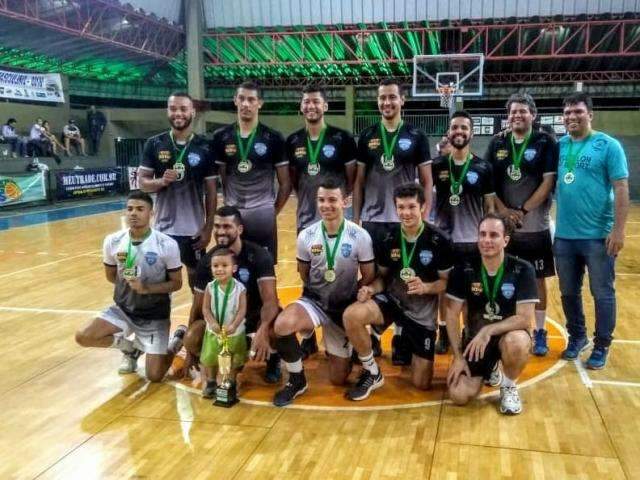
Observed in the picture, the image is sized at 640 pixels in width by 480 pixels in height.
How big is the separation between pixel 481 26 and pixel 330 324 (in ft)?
54.0

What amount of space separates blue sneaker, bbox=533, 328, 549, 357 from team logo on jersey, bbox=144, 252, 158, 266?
9.91 feet

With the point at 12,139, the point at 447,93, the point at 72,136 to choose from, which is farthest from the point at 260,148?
the point at 72,136

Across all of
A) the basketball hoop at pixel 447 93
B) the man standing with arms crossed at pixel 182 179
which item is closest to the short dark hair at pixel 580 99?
the man standing with arms crossed at pixel 182 179

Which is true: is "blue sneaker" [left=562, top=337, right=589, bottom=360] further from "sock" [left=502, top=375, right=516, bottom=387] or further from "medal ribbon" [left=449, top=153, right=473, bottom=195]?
"medal ribbon" [left=449, top=153, right=473, bottom=195]

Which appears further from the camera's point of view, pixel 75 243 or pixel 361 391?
pixel 75 243

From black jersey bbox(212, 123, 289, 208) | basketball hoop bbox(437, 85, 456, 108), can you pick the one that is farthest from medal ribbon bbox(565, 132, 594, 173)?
basketball hoop bbox(437, 85, 456, 108)

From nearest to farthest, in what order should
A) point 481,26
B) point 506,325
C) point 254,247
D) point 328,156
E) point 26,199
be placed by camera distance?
point 506,325 → point 254,247 → point 328,156 → point 26,199 → point 481,26

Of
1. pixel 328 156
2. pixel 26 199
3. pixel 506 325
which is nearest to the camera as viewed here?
pixel 506 325

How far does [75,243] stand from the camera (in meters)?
10.6

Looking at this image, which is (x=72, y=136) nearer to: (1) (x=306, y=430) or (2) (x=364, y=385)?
(2) (x=364, y=385)

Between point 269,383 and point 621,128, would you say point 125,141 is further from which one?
point 269,383

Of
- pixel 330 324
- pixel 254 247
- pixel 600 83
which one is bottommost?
pixel 330 324

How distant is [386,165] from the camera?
4.52 metres

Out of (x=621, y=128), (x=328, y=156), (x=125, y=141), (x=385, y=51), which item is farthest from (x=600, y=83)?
(x=328, y=156)
